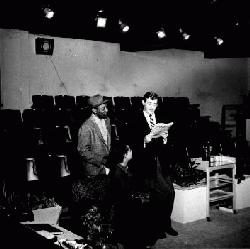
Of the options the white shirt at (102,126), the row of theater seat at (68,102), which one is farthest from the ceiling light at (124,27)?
the white shirt at (102,126)

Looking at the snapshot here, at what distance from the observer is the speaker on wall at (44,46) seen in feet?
27.9

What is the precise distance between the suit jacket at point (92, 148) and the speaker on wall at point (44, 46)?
4929mm

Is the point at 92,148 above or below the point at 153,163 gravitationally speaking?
above

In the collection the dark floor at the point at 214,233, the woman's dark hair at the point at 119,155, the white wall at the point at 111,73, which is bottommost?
the dark floor at the point at 214,233

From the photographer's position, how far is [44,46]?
28.3ft

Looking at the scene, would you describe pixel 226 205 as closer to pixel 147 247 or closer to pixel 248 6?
pixel 147 247

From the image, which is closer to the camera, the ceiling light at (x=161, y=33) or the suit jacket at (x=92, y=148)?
the suit jacket at (x=92, y=148)

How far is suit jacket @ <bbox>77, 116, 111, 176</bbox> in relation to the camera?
3877 millimetres

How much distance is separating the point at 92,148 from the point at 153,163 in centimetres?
74

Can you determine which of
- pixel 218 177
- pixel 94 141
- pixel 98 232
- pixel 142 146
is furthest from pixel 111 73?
pixel 98 232

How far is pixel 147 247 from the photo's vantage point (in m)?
3.93

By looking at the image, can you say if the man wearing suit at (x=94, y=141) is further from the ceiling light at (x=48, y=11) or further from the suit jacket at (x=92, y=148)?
the ceiling light at (x=48, y=11)

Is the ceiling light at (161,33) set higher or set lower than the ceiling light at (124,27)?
lower

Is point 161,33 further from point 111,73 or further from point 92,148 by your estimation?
point 92,148
